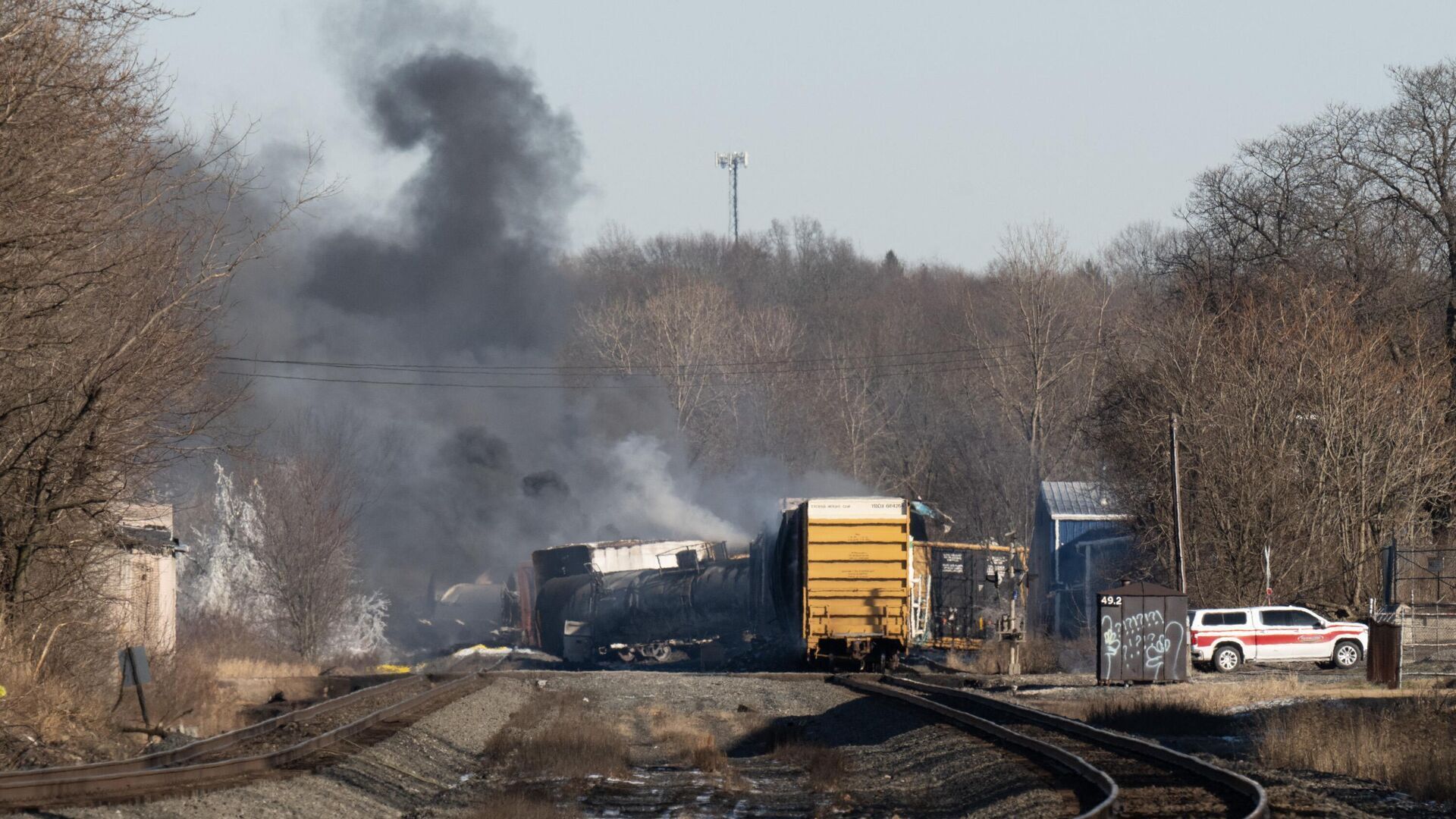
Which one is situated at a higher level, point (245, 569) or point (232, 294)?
point (232, 294)

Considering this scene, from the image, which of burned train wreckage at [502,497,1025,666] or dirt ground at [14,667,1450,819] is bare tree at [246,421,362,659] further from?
dirt ground at [14,667,1450,819]

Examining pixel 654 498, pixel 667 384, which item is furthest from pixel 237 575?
pixel 667 384

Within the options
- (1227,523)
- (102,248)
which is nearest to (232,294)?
(1227,523)

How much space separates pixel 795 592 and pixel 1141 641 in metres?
7.00

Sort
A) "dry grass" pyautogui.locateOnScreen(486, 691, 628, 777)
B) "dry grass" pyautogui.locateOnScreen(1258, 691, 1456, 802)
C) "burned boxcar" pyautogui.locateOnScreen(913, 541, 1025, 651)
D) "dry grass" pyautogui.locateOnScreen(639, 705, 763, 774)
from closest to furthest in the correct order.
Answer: "dry grass" pyautogui.locateOnScreen(1258, 691, 1456, 802)
"dry grass" pyautogui.locateOnScreen(486, 691, 628, 777)
"dry grass" pyautogui.locateOnScreen(639, 705, 763, 774)
"burned boxcar" pyautogui.locateOnScreen(913, 541, 1025, 651)

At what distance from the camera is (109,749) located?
48.3 feet

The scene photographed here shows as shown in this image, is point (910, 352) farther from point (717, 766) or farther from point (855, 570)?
point (717, 766)

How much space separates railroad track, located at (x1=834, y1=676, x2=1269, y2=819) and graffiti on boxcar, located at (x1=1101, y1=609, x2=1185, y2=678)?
21.7ft

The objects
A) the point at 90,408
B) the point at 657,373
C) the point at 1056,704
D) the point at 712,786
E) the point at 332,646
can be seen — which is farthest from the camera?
the point at 657,373

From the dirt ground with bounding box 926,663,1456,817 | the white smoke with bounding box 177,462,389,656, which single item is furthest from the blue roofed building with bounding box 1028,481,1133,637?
the white smoke with bounding box 177,462,389,656

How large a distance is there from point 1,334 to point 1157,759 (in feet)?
37.7

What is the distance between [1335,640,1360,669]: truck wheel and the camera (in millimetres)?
29672

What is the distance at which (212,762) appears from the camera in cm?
1204

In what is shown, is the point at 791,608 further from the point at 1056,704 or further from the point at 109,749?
the point at 109,749
